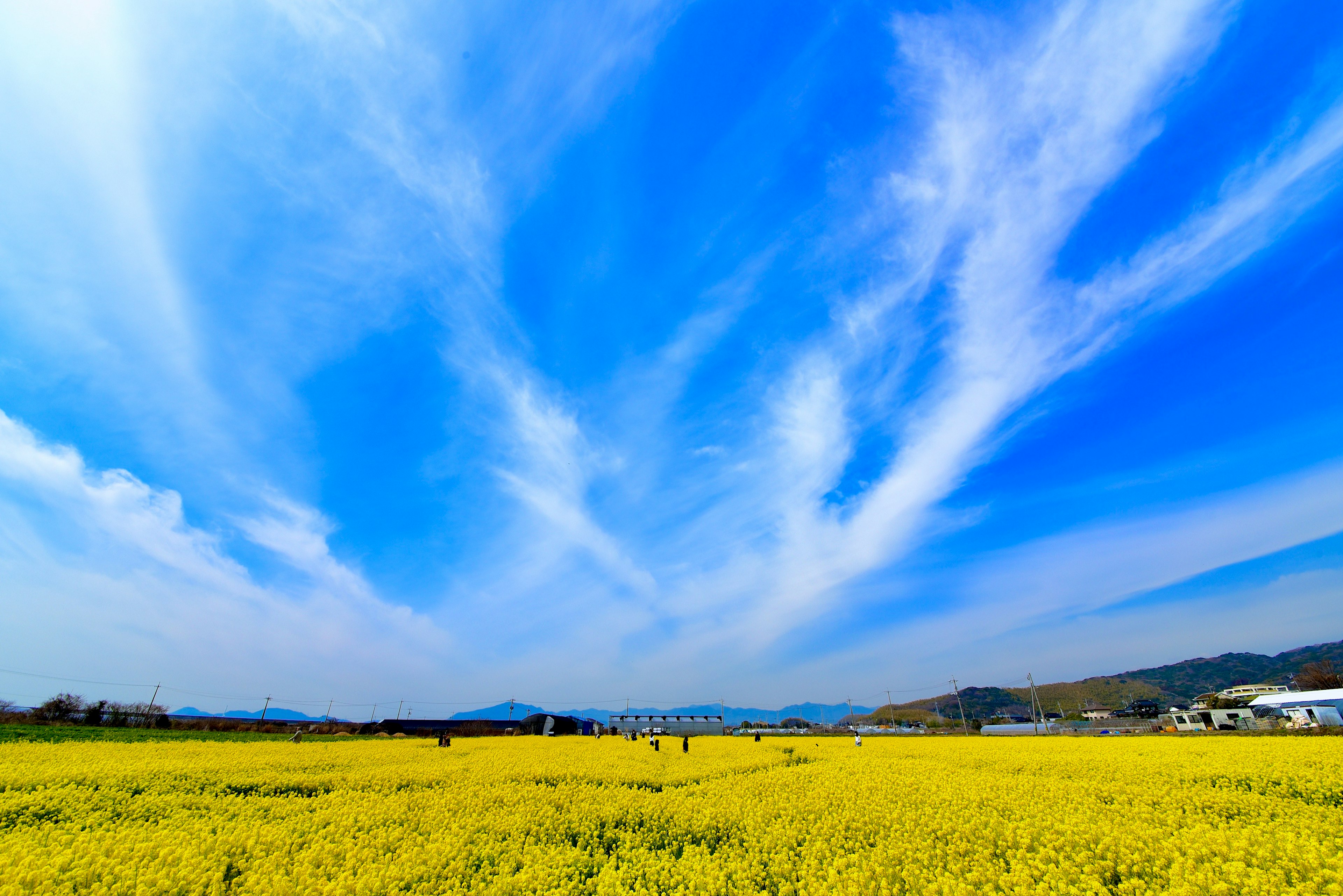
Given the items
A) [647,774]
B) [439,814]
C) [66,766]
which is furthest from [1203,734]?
[66,766]

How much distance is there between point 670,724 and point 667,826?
65.4 metres

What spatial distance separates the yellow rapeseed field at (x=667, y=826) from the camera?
9000 millimetres

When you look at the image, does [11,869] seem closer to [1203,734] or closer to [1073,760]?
[1073,760]

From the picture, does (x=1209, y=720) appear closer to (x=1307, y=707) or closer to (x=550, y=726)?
(x=1307, y=707)

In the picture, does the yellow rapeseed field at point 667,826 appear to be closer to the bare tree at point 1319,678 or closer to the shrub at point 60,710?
the shrub at point 60,710

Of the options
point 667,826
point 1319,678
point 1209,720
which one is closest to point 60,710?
point 667,826

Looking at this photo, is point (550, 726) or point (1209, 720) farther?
point (550, 726)

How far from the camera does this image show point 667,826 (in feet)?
44.8


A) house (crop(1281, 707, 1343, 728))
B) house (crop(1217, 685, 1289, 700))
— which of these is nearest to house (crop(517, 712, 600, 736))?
house (crop(1281, 707, 1343, 728))

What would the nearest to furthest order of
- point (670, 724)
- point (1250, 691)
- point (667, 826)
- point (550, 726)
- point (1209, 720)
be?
point (667, 826)
point (1209, 720)
point (550, 726)
point (670, 724)
point (1250, 691)

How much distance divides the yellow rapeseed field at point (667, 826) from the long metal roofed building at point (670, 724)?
2095 inches

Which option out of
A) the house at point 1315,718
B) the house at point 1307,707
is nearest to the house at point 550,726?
the house at point 1315,718

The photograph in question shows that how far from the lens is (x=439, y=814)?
13.5 metres

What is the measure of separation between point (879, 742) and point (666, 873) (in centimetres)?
3737
